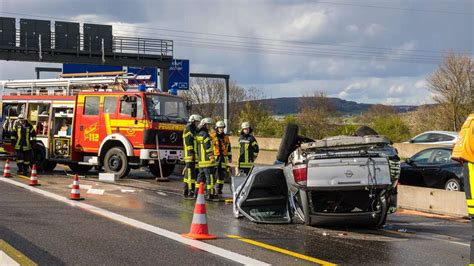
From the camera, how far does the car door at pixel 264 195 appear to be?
9.78 m

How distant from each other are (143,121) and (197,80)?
54.9m

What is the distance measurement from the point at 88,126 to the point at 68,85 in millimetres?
1800

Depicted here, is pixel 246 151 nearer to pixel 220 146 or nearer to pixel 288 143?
pixel 220 146

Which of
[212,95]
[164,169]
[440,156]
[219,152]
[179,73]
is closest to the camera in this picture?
[219,152]

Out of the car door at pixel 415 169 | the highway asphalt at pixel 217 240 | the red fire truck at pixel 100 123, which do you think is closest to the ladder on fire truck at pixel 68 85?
the red fire truck at pixel 100 123

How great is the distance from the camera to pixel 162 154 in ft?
56.0

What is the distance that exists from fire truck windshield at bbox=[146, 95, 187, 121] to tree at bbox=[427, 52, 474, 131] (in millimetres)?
28491

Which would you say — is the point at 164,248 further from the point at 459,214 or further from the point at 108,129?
the point at 108,129

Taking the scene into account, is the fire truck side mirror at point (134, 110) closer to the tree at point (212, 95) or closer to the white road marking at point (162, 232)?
the white road marking at point (162, 232)

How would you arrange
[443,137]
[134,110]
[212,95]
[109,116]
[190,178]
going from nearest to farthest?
[190,178], [134,110], [109,116], [443,137], [212,95]

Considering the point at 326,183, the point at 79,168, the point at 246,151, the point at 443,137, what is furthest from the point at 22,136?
the point at 443,137

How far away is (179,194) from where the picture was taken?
13938mm

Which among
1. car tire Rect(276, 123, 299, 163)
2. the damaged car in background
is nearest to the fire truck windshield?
the damaged car in background

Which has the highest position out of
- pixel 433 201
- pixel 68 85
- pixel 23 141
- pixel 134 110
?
pixel 68 85
